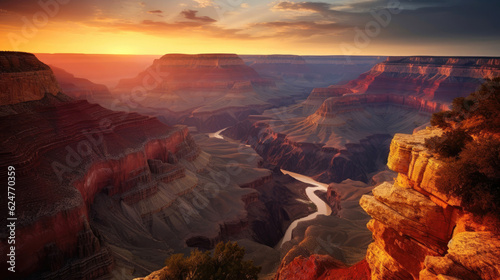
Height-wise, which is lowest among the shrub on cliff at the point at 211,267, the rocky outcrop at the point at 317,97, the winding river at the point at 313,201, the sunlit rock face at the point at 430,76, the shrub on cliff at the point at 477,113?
the winding river at the point at 313,201

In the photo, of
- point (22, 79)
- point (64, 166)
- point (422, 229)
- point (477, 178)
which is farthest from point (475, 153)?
point (22, 79)

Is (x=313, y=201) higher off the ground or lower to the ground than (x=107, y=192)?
lower

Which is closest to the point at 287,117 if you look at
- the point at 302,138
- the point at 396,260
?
the point at 302,138

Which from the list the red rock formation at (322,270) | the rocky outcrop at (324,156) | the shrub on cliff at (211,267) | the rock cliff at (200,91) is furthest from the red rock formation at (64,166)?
the rock cliff at (200,91)

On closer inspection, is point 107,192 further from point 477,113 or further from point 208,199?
point 477,113

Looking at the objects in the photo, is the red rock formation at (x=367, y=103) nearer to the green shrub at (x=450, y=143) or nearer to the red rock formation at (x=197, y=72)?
the red rock formation at (x=197, y=72)

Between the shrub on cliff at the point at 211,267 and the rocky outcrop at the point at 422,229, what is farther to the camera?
the shrub on cliff at the point at 211,267
